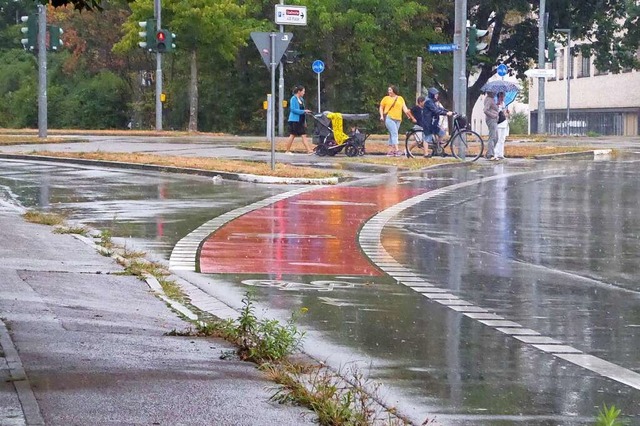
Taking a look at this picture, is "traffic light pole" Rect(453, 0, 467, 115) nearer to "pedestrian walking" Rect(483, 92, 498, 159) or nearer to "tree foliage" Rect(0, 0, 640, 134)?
"pedestrian walking" Rect(483, 92, 498, 159)

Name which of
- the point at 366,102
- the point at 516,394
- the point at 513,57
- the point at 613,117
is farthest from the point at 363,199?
the point at 613,117

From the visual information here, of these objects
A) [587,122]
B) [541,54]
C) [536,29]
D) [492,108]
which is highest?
[536,29]

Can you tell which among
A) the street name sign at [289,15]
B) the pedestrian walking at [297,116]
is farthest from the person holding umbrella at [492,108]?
the street name sign at [289,15]

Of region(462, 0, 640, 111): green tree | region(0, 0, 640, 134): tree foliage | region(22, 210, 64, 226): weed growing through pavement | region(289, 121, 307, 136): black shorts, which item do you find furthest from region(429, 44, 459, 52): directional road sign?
region(462, 0, 640, 111): green tree

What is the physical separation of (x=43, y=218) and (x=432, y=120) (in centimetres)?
1738

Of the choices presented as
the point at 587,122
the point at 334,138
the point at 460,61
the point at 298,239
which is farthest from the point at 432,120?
the point at 587,122

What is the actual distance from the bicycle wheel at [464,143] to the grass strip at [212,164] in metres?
5.33

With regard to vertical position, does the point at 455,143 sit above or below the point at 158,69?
below

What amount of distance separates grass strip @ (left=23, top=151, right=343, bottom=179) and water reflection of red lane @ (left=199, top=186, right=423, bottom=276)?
142 inches

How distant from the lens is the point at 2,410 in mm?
6703

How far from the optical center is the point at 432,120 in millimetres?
33906

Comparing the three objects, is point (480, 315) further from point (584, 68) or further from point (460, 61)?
point (584, 68)

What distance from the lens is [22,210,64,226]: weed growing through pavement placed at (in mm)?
17484

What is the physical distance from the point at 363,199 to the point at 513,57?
44.9 metres
